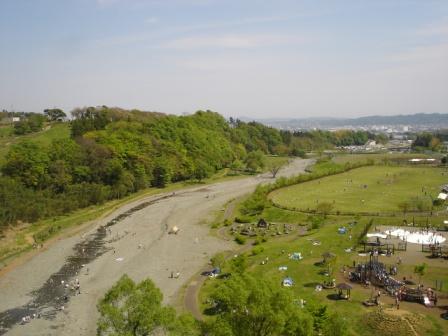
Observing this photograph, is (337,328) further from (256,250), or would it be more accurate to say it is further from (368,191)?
(368,191)

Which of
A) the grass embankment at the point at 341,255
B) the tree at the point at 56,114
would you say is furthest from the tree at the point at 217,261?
the tree at the point at 56,114

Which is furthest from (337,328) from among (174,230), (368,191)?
(368,191)

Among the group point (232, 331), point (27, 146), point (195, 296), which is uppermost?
point (27, 146)

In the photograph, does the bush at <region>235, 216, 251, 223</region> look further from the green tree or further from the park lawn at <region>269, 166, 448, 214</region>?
the green tree

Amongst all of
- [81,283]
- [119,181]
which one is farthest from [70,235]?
[119,181]

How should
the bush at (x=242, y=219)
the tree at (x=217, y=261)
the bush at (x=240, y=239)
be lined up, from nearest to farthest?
the tree at (x=217, y=261) < the bush at (x=240, y=239) < the bush at (x=242, y=219)

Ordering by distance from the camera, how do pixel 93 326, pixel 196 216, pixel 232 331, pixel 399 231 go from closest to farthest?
pixel 232 331
pixel 93 326
pixel 399 231
pixel 196 216

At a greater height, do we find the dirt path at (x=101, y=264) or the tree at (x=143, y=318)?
the tree at (x=143, y=318)

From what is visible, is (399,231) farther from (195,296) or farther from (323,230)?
(195,296)

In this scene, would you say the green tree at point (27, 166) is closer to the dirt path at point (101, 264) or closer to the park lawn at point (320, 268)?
the dirt path at point (101, 264)
